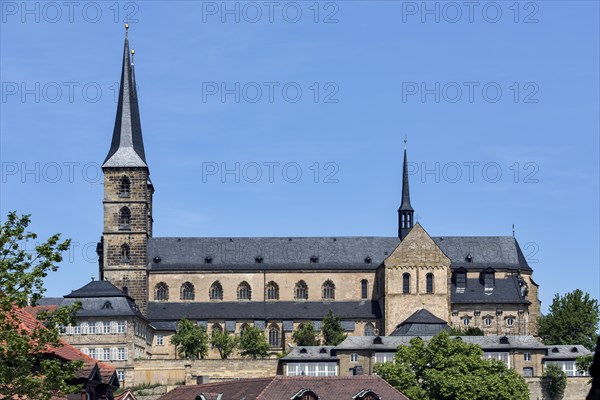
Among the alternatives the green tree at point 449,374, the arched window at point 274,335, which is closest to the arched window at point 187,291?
the arched window at point 274,335

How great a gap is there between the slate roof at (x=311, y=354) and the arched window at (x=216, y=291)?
25.2m

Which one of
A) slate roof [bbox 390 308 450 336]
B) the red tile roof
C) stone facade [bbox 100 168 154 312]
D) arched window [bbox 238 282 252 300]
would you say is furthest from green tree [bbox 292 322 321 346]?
the red tile roof

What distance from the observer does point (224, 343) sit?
142 metres

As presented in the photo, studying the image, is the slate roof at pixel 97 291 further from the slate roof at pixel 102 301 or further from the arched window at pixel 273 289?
the arched window at pixel 273 289

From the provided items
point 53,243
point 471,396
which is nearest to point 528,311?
point 471,396

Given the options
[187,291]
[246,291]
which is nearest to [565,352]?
[246,291]

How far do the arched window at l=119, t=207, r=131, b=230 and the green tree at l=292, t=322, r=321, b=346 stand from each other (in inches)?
838

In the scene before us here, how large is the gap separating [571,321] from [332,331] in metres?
24.5

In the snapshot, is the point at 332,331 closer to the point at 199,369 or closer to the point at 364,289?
the point at 364,289

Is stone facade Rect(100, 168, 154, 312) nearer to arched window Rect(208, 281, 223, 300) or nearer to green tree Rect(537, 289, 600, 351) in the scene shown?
arched window Rect(208, 281, 223, 300)

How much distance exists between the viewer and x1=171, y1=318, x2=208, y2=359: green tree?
139500 millimetres

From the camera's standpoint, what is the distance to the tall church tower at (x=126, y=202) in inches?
5861

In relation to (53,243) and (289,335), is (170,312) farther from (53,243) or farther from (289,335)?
(53,243)

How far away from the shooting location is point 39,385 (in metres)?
37.5
